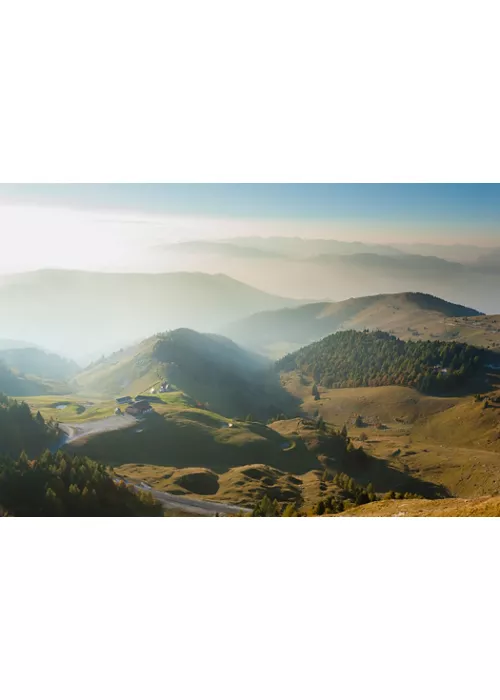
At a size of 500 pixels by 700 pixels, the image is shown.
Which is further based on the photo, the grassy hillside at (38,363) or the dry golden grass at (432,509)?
the grassy hillside at (38,363)

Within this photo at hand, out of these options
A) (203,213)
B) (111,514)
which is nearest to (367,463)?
(111,514)

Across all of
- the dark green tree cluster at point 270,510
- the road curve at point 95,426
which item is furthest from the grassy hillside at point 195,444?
the dark green tree cluster at point 270,510

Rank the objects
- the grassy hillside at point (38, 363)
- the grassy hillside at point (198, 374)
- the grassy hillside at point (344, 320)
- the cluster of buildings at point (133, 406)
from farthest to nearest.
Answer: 1. the grassy hillside at point (344, 320)
2. the grassy hillside at point (198, 374)
3. the cluster of buildings at point (133, 406)
4. the grassy hillside at point (38, 363)

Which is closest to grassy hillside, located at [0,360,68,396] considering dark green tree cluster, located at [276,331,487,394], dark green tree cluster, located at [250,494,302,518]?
dark green tree cluster, located at [250,494,302,518]

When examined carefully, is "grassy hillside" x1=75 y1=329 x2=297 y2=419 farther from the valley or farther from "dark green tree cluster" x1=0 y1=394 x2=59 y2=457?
"dark green tree cluster" x1=0 y1=394 x2=59 y2=457

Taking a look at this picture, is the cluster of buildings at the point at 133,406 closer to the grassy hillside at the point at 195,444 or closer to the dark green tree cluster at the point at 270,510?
the grassy hillside at the point at 195,444

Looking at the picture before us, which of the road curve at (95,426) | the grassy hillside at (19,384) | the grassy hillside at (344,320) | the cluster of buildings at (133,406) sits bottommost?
the road curve at (95,426)
